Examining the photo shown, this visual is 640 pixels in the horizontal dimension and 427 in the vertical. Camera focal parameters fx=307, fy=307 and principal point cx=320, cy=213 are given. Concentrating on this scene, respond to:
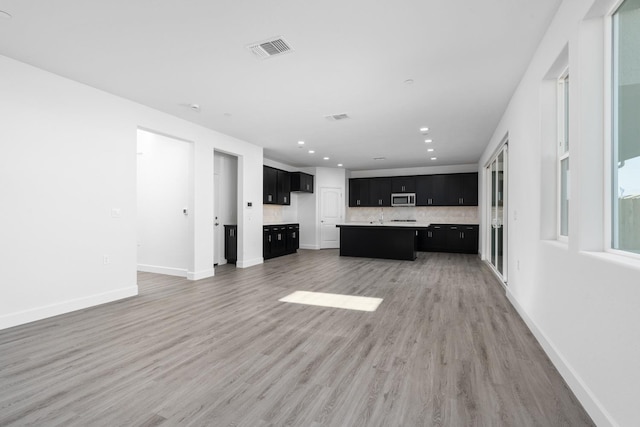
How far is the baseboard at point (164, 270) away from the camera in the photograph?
5.68m

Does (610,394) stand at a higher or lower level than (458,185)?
lower

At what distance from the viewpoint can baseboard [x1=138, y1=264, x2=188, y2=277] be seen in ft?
18.6

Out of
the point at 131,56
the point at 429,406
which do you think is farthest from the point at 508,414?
the point at 131,56

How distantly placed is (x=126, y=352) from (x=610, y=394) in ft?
10.8

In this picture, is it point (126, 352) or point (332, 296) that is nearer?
point (126, 352)

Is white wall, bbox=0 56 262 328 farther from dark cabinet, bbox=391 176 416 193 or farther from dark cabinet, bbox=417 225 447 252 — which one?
dark cabinet, bbox=417 225 447 252

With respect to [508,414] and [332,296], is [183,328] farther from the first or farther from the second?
[508,414]

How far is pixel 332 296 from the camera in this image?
170 inches

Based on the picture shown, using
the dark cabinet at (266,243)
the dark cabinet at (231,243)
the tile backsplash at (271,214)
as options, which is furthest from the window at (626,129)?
the tile backsplash at (271,214)

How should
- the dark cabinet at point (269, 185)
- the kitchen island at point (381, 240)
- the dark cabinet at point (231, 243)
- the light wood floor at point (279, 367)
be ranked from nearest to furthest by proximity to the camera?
the light wood floor at point (279, 367) < the dark cabinet at point (231, 243) < the kitchen island at point (381, 240) < the dark cabinet at point (269, 185)

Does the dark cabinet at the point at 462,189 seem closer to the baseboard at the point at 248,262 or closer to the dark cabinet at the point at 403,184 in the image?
the dark cabinet at the point at 403,184

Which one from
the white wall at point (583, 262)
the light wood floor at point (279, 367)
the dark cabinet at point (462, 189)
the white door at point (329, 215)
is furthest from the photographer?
the white door at point (329, 215)

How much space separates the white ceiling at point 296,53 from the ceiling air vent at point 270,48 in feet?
0.26

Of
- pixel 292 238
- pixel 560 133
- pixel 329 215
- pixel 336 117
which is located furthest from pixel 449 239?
pixel 560 133
